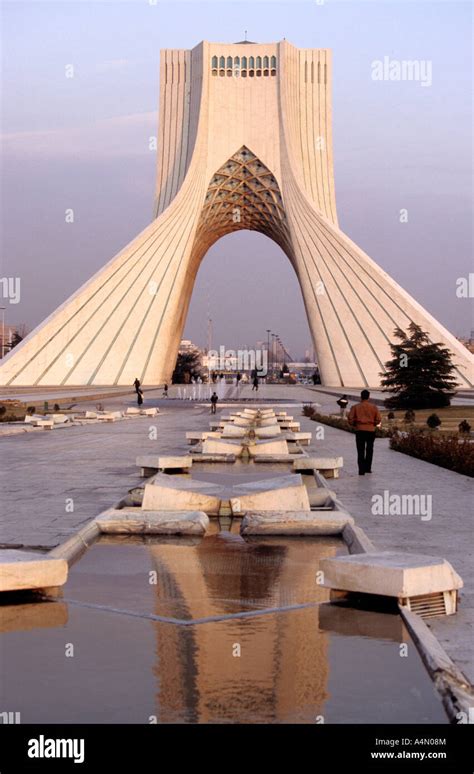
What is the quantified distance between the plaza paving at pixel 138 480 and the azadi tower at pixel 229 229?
76.0ft

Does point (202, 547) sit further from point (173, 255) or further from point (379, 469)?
point (173, 255)

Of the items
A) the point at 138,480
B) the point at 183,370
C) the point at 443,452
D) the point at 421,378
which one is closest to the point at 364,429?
the point at 443,452

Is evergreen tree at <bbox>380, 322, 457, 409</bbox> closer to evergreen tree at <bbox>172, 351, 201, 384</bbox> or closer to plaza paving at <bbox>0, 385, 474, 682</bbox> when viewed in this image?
plaza paving at <bbox>0, 385, 474, 682</bbox>

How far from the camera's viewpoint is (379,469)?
10672 mm

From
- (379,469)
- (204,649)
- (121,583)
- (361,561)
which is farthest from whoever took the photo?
(379,469)

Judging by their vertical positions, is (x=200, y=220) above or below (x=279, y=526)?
above

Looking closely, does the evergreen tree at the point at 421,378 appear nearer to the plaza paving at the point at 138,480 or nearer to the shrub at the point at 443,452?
the plaza paving at the point at 138,480

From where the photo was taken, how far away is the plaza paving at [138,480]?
5566 millimetres

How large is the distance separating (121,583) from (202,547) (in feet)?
4.00

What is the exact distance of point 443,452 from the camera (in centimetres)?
1121
